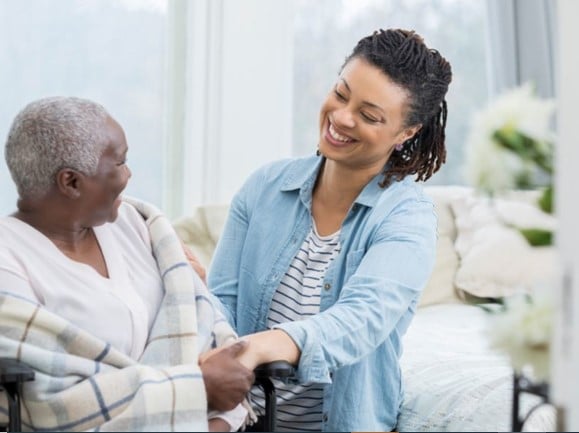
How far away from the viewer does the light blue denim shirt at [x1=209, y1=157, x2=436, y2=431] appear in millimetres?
2264

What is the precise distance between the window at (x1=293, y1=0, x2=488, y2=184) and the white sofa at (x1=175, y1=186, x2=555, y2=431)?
810 millimetres

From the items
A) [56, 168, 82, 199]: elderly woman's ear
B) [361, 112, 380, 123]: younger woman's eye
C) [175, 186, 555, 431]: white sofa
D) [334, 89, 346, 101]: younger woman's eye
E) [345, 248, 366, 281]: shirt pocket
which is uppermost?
[334, 89, 346, 101]: younger woman's eye

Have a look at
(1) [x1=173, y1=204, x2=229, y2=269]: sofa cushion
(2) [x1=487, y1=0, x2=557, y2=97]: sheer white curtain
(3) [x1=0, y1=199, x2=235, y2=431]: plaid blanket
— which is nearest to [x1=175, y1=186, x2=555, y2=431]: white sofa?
(1) [x1=173, y1=204, x2=229, y2=269]: sofa cushion

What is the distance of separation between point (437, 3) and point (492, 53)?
0.95 feet

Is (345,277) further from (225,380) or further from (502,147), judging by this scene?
(502,147)

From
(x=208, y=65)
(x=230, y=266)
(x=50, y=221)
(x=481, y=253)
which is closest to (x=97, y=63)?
(x=208, y=65)

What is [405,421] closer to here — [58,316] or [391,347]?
[391,347]

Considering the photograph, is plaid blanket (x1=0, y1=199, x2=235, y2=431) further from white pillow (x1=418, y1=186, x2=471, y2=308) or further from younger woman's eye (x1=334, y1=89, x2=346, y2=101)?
white pillow (x1=418, y1=186, x2=471, y2=308)

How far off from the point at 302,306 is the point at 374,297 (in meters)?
→ 0.27

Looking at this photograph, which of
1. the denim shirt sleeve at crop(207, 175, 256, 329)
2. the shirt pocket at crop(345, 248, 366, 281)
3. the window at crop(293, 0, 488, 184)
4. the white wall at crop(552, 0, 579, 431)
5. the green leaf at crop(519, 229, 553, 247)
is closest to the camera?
the white wall at crop(552, 0, 579, 431)

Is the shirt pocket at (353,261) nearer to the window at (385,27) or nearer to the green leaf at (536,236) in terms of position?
the green leaf at (536,236)

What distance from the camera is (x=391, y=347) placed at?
2.53 metres

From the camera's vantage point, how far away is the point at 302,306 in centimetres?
254

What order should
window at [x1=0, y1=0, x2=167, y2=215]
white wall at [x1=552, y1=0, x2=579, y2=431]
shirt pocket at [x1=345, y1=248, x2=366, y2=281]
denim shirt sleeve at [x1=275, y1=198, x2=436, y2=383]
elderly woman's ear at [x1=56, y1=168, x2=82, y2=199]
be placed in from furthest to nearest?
1. window at [x1=0, y1=0, x2=167, y2=215]
2. shirt pocket at [x1=345, y1=248, x2=366, y2=281]
3. denim shirt sleeve at [x1=275, y1=198, x2=436, y2=383]
4. elderly woman's ear at [x1=56, y1=168, x2=82, y2=199]
5. white wall at [x1=552, y1=0, x2=579, y2=431]
